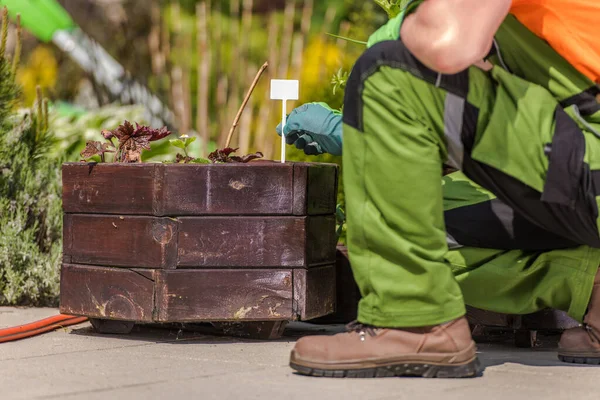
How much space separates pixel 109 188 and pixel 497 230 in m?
1.16

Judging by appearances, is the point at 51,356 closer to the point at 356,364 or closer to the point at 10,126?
the point at 356,364

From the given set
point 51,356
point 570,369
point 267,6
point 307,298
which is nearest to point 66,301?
point 51,356

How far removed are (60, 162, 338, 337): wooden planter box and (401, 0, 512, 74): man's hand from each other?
0.76m

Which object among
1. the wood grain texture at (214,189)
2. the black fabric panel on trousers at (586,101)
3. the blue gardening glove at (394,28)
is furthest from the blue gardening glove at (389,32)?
the wood grain texture at (214,189)

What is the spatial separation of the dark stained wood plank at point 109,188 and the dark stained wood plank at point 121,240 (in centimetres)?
3

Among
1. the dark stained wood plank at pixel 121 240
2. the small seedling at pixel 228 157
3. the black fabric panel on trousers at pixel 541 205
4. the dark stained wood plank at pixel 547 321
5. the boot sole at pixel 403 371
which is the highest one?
the small seedling at pixel 228 157

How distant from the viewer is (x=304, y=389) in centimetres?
225

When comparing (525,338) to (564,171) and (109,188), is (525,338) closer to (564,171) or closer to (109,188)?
(564,171)

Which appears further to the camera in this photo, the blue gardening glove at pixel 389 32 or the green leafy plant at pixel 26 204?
A: the green leafy plant at pixel 26 204

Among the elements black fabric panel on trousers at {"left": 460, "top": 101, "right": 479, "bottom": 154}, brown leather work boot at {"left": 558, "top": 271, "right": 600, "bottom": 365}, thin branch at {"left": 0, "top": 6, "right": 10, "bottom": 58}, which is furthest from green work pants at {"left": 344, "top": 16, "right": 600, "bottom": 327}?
thin branch at {"left": 0, "top": 6, "right": 10, "bottom": 58}

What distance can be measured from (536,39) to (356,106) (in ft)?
1.79

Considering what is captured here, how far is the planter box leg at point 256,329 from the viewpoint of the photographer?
3057 millimetres

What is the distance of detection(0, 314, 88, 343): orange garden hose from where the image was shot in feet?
9.79

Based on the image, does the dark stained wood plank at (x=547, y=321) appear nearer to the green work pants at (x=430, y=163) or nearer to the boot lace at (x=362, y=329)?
the green work pants at (x=430, y=163)
